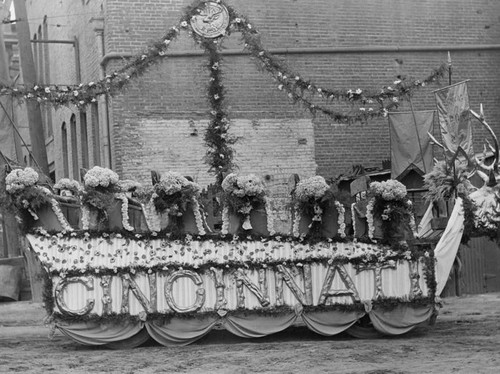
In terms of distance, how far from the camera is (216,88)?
53.0 feet

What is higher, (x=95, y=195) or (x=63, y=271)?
(x=95, y=195)

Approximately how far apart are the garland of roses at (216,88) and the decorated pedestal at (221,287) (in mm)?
3196

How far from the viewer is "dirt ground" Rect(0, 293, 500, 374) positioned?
9.88 m

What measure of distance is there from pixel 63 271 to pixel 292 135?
993 cm

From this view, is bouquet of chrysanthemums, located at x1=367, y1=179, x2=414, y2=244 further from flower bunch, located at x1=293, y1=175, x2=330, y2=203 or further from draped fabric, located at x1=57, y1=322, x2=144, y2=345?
draped fabric, located at x1=57, y1=322, x2=144, y2=345

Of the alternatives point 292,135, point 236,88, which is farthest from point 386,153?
point 236,88

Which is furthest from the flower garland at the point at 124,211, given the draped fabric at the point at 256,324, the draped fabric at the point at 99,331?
the draped fabric at the point at 256,324

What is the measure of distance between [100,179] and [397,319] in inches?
160

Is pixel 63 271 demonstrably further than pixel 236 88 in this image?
No

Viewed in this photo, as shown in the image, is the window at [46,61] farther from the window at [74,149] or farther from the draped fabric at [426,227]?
the draped fabric at [426,227]

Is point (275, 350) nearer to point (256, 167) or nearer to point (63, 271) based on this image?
point (63, 271)

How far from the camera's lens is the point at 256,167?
20.6 m

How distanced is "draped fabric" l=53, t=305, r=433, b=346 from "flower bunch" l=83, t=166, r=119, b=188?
1.67 meters

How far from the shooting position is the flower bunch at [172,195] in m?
12.0
